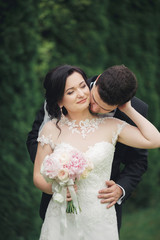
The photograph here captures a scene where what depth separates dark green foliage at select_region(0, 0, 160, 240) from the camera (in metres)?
4.63

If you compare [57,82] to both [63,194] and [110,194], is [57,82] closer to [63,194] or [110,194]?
[63,194]

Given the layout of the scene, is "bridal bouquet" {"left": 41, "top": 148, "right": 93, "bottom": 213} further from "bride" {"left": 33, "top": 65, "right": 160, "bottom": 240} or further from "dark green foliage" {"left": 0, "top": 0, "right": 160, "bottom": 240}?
"dark green foliage" {"left": 0, "top": 0, "right": 160, "bottom": 240}

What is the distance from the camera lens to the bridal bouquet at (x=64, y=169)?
273 cm

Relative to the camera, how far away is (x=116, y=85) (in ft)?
9.24

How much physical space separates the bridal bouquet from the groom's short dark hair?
0.50 metres

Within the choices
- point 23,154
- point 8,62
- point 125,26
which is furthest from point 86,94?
point 125,26

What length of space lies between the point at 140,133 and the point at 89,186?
0.62 metres

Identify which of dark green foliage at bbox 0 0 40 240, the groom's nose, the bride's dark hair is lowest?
dark green foliage at bbox 0 0 40 240

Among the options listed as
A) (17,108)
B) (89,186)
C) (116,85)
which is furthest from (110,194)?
(17,108)

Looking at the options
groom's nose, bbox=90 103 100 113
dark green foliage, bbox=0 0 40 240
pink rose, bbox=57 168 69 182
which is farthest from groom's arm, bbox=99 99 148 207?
dark green foliage, bbox=0 0 40 240

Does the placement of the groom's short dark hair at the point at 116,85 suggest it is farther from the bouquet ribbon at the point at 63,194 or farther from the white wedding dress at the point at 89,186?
the bouquet ribbon at the point at 63,194

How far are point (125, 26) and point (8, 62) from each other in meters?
2.98

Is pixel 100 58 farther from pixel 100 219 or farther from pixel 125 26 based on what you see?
pixel 100 219

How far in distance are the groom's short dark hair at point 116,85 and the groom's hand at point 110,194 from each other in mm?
755
